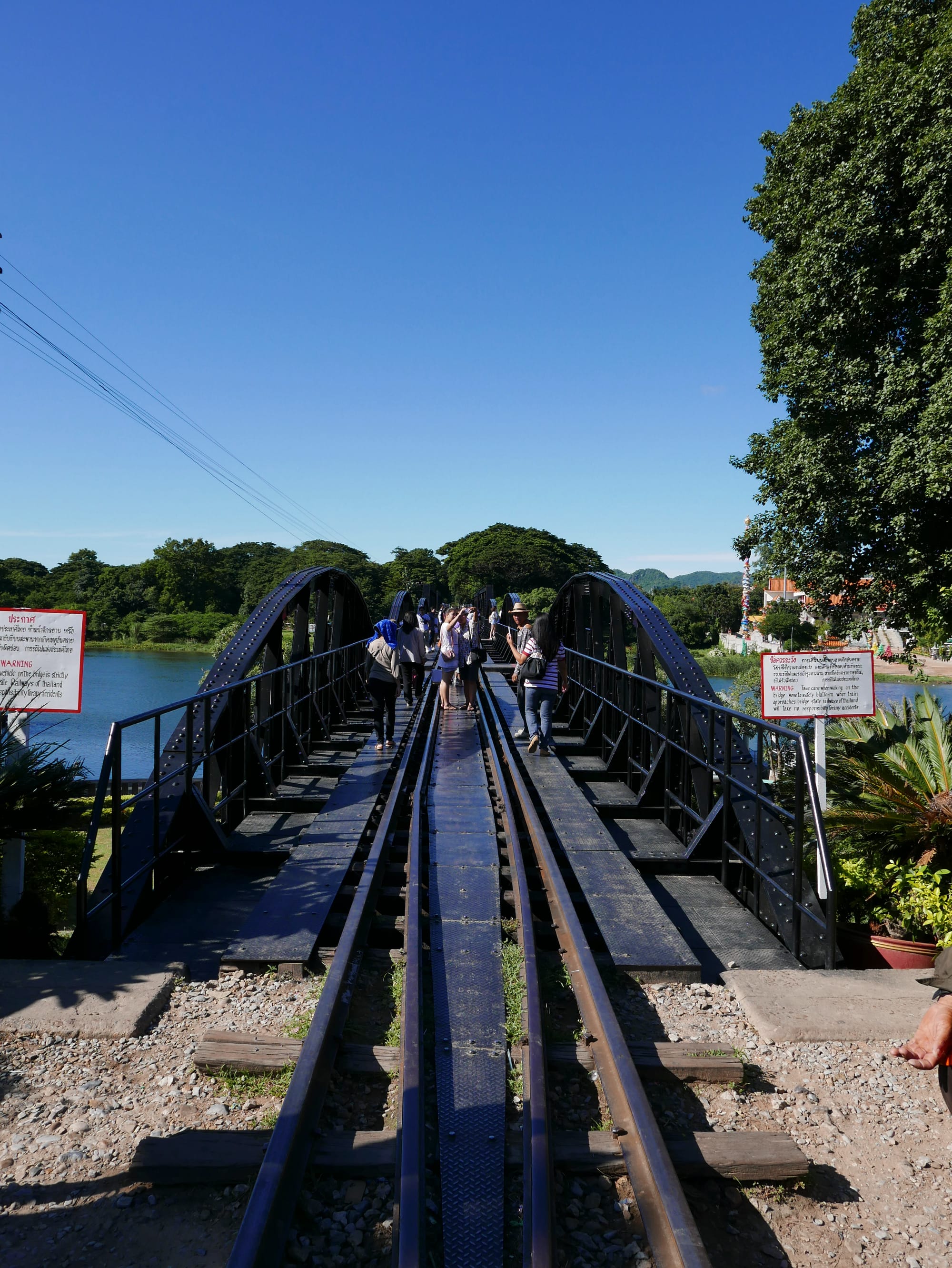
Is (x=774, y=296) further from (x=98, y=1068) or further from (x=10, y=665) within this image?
(x=98, y=1068)

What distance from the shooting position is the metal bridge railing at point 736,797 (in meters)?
4.64

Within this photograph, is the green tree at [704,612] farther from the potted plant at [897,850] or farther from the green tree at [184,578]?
the potted plant at [897,850]

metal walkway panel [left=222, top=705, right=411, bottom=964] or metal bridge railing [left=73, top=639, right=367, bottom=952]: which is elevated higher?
metal bridge railing [left=73, top=639, right=367, bottom=952]

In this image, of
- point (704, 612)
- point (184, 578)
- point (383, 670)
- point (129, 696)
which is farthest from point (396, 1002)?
point (704, 612)

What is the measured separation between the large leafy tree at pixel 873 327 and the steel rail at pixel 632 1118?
11130 millimetres

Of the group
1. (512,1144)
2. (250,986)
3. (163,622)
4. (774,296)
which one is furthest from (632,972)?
(163,622)

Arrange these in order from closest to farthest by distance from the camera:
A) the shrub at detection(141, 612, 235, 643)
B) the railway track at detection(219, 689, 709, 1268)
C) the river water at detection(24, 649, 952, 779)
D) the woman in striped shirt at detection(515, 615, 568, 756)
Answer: the railway track at detection(219, 689, 709, 1268)
the woman in striped shirt at detection(515, 615, 568, 756)
the river water at detection(24, 649, 952, 779)
the shrub at detection(141, 612, 235, 643)

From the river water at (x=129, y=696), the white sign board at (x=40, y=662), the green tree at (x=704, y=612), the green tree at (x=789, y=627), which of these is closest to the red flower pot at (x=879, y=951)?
the white sign board at (x=40, y=662)

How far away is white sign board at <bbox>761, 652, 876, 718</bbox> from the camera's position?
5.59m

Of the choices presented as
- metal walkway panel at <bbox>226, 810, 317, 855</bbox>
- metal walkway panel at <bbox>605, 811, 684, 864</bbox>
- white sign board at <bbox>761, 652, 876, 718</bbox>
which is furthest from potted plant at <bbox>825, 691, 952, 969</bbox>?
metal walkway panel at <bbox>226, 810, 317, 855</bbox>

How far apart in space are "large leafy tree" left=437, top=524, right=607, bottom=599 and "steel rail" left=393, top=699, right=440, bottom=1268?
96.5 metres

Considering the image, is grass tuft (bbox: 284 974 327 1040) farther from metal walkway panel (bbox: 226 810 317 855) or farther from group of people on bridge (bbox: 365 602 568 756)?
group of people on bridge (bbox: 365 602 568 756)

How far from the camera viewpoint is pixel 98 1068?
334cm

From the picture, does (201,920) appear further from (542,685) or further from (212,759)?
(542,685)
